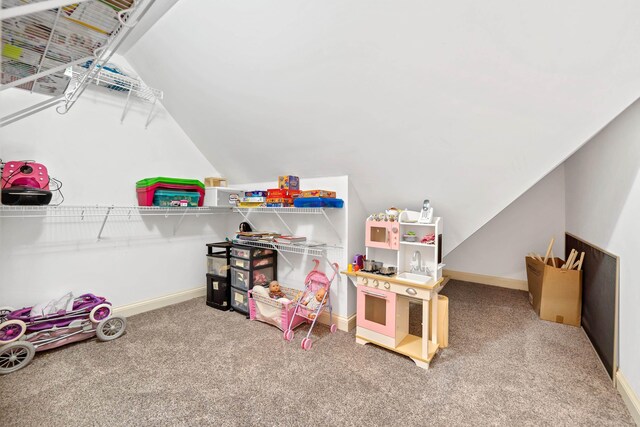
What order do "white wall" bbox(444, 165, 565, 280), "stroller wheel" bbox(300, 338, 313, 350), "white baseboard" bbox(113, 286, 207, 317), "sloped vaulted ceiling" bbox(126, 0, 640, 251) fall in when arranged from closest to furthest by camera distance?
"sloped vaulted ceiling" bbox(126, 0, 640, 251) < "stroller wheel" bbox(300, 338, 313, 350) < "white baseboard" bbox(113, 286, 207, 317) < "white wall" bbox(444, 165, 565, 280)

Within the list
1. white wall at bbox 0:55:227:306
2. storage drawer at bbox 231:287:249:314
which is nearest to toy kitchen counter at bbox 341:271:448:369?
storage drawer at bbox 231:287:249:314

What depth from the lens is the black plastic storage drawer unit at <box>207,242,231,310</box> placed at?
3.09 meters

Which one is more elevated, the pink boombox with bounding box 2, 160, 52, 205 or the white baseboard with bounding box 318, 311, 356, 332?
the pink boombox with bounding box 2, 160, 52, 205

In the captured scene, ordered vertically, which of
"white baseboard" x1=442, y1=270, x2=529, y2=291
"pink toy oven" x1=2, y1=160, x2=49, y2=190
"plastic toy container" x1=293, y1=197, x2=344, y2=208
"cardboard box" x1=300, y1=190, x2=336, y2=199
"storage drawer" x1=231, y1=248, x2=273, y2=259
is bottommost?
"white baseboard" x1=442, y1=270, x2=529, y2=291

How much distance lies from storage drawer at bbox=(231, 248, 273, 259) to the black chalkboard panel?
2.95 metres

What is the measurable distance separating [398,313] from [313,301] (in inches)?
31.6

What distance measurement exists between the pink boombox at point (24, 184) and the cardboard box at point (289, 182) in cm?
187

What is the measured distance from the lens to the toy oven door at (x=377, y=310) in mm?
2188

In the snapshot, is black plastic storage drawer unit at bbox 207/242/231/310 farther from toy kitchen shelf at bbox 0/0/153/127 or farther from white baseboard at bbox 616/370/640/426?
white baseboard at bbox 616/370/640/426

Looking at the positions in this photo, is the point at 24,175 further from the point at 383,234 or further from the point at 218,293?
the point at 383,234

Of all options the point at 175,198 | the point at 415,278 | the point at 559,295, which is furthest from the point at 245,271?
the point at 559,295

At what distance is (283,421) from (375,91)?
2.10 meters

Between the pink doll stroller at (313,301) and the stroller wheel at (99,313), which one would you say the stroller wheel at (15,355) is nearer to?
the stroller wheel at (99,313)

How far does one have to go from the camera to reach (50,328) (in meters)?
2.13
